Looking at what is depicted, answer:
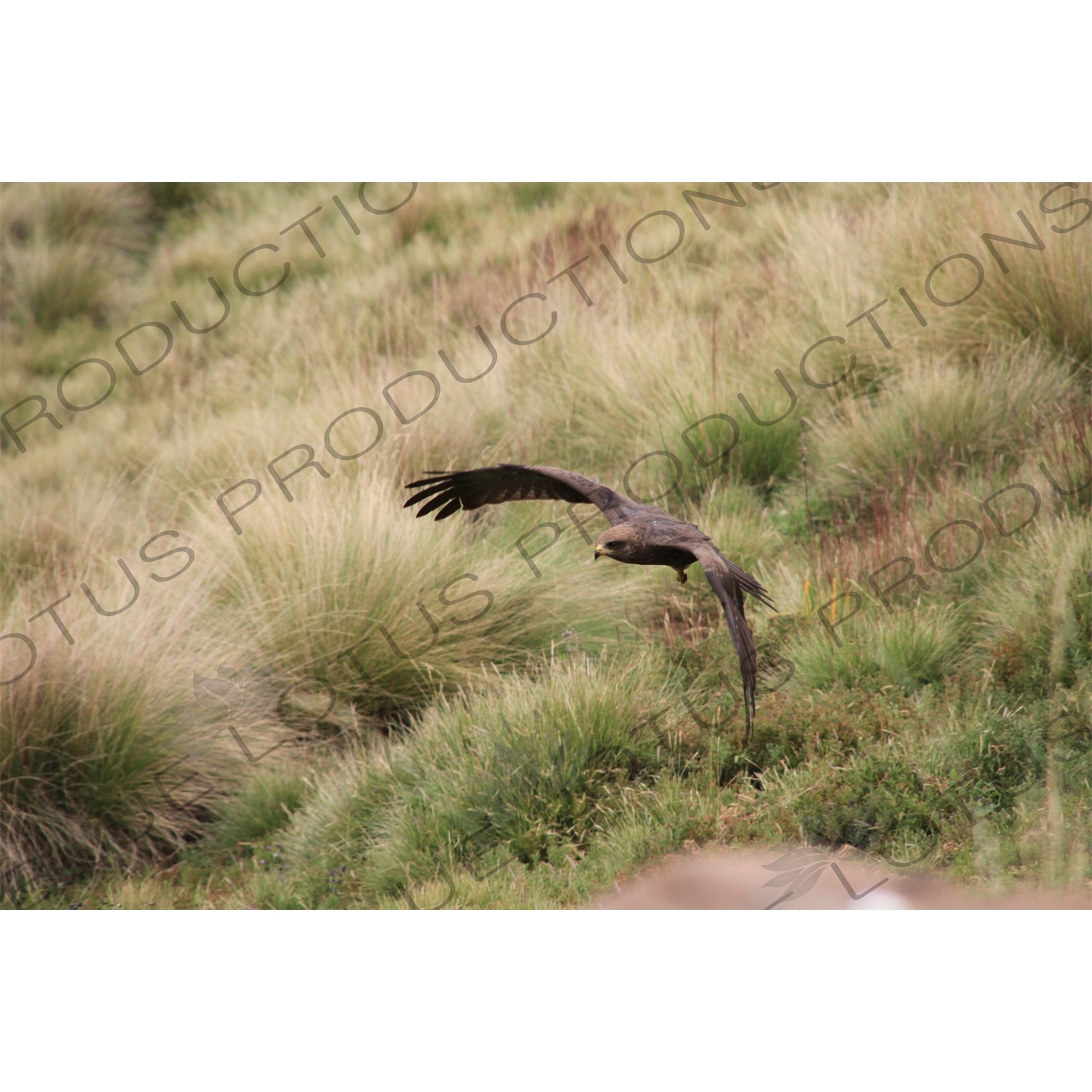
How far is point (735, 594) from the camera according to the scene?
1.45 metres

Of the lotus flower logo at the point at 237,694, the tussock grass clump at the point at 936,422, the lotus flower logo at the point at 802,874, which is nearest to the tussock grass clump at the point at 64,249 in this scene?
the lotus flower logo at the point at 237,694

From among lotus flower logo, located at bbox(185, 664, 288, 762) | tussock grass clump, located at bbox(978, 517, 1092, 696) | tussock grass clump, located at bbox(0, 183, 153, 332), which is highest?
tussock grass clump, located at bbox(0, 183, 153, 332)

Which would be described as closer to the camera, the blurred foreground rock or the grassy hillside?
the blurred foreground rock

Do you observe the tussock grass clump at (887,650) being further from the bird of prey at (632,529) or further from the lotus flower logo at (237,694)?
the lotus flower logo at (237,694)

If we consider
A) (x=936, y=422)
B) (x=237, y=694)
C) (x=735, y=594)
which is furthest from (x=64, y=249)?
(x=735, y=594)

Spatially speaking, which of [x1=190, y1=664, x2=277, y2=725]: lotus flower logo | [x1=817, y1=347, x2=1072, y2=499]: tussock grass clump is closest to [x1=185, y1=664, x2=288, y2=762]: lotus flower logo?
[x1=190, y1=664, x2=277, y2=725]: lotus flower logo

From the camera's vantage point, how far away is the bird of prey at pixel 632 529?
56.0 inches

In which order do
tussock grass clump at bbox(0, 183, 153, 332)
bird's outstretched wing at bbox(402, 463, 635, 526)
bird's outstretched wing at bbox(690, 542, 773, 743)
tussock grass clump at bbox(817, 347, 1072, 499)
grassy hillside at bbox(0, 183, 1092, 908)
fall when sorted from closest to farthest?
bird's outstretched wing at bbox(690, 542, 773, 743)
bird's outstretched wing at bbox(402, 463, 635, 526)
grassy hillside at bbox(0, 183, 1092, 908)
tussock grass clump at bbox(817, 347, 1072, 499)
tussock grass clump at bbox(0, 183, 153, 332)

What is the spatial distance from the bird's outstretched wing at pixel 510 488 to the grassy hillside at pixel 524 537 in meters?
0.49

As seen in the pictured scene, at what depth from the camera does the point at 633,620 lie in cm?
250

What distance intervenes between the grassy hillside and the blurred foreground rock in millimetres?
33

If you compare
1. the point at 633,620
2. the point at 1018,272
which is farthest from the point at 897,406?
the point at 633,620

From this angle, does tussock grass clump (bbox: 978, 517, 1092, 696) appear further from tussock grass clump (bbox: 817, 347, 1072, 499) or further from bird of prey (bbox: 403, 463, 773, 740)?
bird of prey (bbox: 403, 463, 773, 740)

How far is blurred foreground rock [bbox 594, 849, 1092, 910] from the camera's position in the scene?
1.89 metres
